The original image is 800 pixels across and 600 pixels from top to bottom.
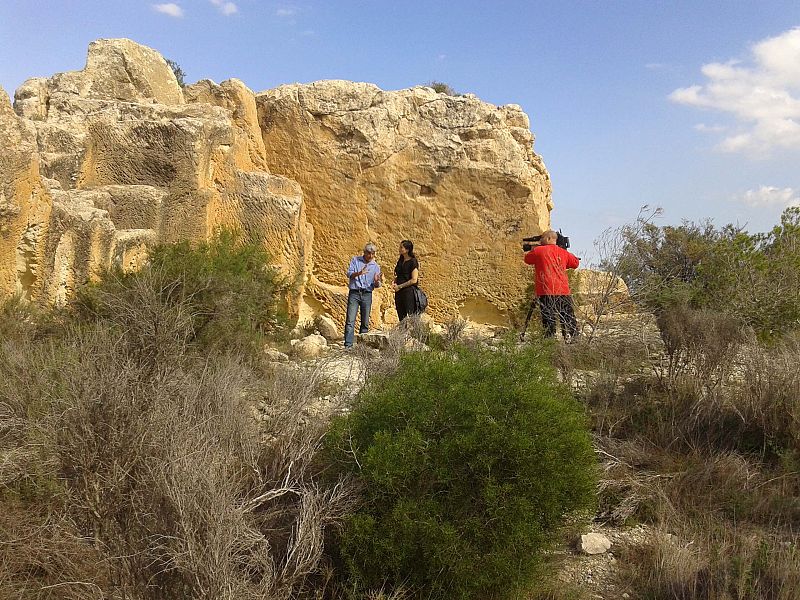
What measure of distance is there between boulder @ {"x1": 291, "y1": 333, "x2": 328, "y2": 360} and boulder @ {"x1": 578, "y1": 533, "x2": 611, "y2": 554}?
363 cm

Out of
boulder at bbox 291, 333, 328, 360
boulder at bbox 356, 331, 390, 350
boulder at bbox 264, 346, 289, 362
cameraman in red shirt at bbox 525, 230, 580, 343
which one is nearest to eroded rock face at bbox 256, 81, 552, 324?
boulder at bbox 291, 333, 328, 360

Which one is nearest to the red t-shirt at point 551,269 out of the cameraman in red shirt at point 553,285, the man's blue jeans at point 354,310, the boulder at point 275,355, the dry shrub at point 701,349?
the cameraman in red shirt at point 553,285

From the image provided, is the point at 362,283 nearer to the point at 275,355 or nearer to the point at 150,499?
the point at 275,355

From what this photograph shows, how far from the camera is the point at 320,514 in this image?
2795 mm

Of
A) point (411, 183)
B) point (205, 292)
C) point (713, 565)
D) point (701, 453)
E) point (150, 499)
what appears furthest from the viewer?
point (411, 183)

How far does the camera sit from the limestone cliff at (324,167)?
300 inches

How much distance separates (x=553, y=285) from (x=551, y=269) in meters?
0.15

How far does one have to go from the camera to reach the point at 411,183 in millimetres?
9312

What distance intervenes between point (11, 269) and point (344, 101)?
16.0 ft

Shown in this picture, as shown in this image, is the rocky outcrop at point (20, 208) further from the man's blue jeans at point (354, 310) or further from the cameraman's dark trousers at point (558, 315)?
the cameraman's dark trousers at point (558, 315)

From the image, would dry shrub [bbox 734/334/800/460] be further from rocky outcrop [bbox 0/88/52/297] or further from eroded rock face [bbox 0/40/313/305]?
rocky outcrop [bbox 0/88/52/297]

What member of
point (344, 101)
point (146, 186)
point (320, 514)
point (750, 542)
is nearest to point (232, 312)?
point (146, 186)

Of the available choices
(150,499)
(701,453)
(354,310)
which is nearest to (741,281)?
(701,453)

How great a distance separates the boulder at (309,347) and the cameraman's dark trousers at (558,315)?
221 cm
